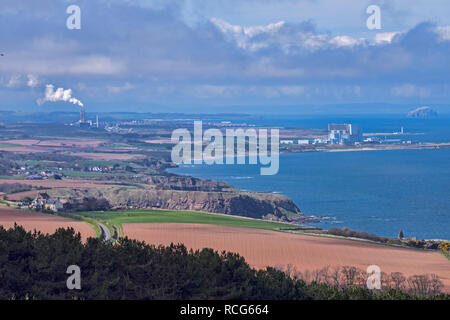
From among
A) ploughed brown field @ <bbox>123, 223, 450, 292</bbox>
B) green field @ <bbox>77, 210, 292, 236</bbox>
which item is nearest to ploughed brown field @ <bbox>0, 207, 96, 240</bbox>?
ploughed brown field @ <bbox>123, 223, 450, 292</bbox>


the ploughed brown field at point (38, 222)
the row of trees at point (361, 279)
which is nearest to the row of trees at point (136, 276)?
the row of trees at point (361, 279)

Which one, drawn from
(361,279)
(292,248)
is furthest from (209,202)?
(361,279)

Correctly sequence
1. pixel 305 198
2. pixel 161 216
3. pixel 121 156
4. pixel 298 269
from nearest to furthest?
1. pixel 298 269
2. pixel 161 216
3. pixel 305 198
4. pixel 121 156

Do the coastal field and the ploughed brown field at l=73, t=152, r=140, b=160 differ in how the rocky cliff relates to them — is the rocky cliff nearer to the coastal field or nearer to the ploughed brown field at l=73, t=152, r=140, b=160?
the coastal field

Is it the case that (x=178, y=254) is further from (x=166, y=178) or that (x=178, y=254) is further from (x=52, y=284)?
(x=166, y=178)

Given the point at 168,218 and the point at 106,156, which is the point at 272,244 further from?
the point at 106,156

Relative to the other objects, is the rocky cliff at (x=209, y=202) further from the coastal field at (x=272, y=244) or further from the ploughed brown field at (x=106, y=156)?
the ploughed brown field at (x=106, y=156)
